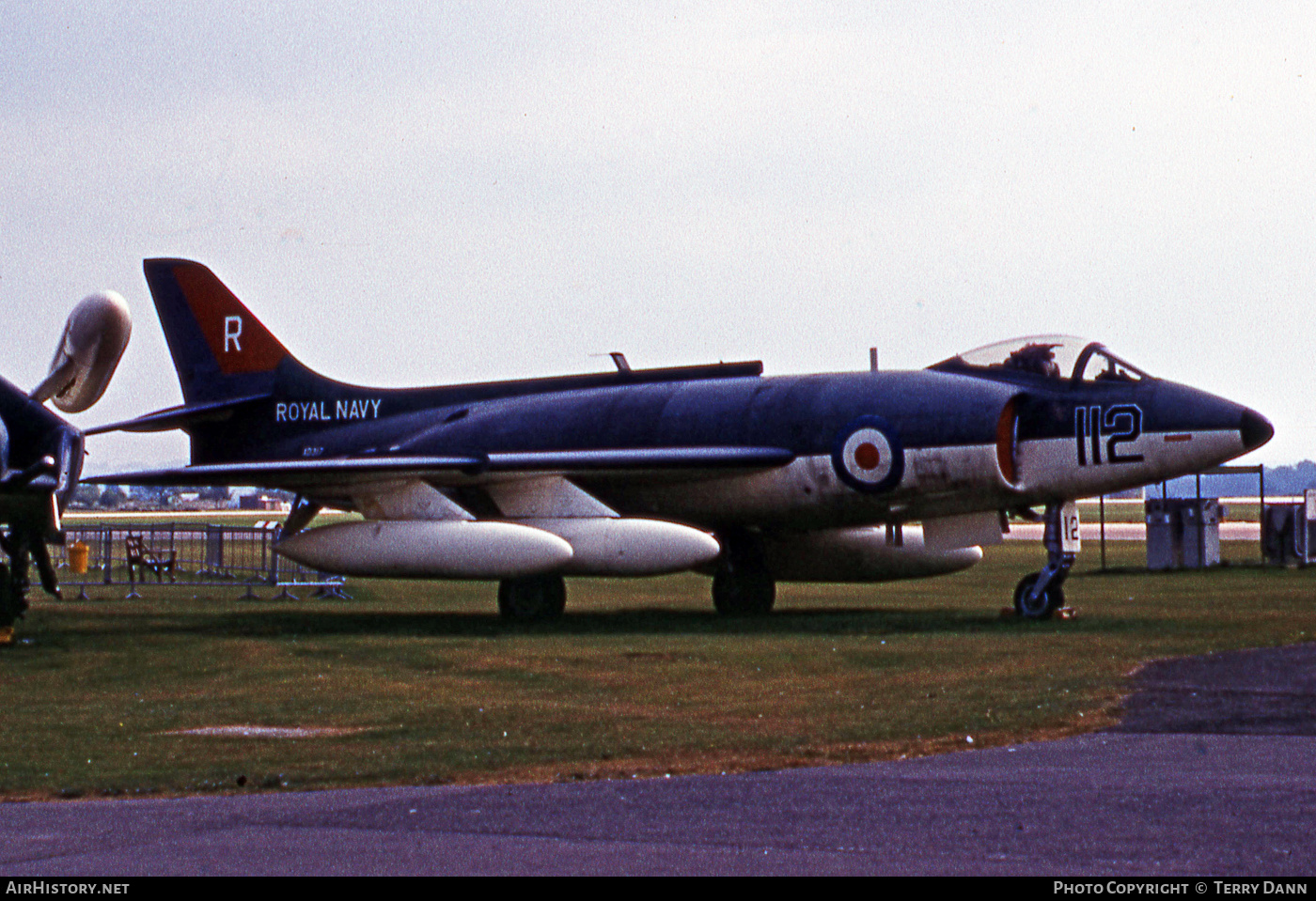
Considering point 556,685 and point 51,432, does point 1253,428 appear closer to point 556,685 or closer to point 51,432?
point 556,685

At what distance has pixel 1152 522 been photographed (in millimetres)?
33344

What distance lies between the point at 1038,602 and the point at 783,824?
Answer: 41.5 ft

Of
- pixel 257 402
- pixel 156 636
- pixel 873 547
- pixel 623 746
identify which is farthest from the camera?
pixel 257 402

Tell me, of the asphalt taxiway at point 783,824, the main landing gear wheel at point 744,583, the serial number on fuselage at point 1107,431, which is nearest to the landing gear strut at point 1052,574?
the serial number on fuselage at point 1107,431

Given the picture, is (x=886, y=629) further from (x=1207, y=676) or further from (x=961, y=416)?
(x=1207, y=676)

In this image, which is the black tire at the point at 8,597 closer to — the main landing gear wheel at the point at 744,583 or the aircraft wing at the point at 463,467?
the aircraft wing at the point at 463,467

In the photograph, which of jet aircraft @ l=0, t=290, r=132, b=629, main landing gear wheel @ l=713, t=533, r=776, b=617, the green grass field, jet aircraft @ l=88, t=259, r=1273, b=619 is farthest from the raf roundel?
jet aircraft @ l=0, t=290, r=132, b=629

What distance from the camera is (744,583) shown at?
22.6 m

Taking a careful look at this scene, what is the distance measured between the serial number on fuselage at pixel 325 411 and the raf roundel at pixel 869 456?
799cm

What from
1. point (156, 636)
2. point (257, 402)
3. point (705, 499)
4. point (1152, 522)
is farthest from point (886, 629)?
point (1152, 522)

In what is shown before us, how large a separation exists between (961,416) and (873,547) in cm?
404

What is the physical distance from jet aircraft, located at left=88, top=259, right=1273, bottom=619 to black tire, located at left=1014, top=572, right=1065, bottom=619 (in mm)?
35

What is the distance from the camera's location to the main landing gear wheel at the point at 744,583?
22.6 metres

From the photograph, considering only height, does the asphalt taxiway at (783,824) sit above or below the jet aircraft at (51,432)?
below
